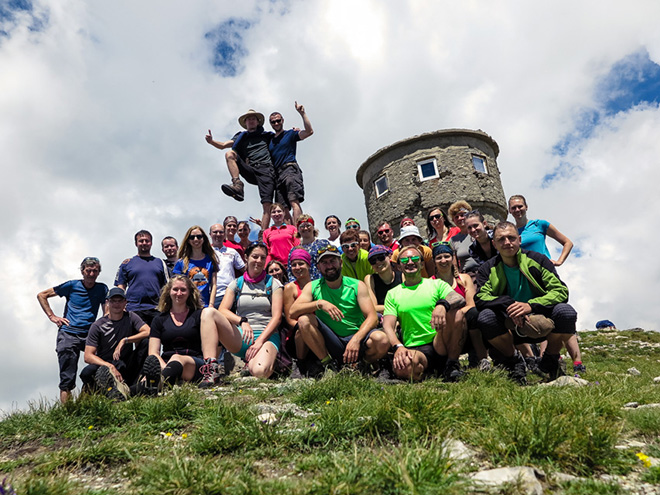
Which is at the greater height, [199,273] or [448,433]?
[199,273]

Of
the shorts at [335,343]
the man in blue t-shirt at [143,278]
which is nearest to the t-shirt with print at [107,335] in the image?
the man in blue t-shirt at [143,278]

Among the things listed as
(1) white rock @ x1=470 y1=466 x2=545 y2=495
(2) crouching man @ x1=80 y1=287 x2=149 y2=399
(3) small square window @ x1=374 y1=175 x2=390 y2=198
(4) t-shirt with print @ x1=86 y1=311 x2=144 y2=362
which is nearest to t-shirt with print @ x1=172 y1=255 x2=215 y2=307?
(2) crouching man @ x1=80 y1=287 x2=149 y2=399

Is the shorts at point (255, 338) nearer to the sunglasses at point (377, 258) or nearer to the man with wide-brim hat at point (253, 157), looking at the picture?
the sunglasses at point (377, 258)

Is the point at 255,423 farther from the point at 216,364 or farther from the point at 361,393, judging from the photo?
the point at 216,364

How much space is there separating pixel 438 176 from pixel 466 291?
57.9ft

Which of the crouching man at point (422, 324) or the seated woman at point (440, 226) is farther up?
the seated woman at point (440, 226)

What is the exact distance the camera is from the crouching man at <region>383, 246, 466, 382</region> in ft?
18.6

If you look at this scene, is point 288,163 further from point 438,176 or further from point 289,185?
point 438,176

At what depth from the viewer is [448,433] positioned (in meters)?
3.04

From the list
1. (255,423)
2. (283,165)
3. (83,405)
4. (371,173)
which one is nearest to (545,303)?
(255,423)

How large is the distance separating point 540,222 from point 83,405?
24.8 ft

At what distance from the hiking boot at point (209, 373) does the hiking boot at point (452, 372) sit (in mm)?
2982

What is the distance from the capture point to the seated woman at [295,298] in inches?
256

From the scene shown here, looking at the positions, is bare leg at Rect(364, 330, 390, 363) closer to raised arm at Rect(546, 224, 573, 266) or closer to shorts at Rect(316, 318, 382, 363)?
shorts at Rect(316, 318, 382, 363)
